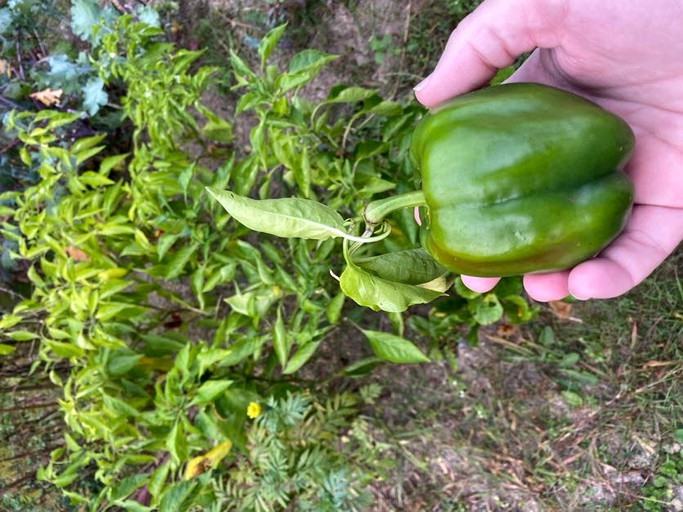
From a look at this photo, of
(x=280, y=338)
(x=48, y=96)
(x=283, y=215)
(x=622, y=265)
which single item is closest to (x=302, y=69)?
(x=283, y=215)

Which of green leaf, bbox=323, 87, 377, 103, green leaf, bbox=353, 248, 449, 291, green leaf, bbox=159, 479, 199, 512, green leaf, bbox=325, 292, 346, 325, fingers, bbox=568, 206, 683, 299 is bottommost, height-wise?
green leaf, bbox=159, 479, 199, 512

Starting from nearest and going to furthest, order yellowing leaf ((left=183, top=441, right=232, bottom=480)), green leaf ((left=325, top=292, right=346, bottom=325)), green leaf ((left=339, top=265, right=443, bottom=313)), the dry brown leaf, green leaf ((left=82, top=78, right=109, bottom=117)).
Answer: green leaf ((left=339, top=265, right=443, bottom=313)), green leaf ((left=325, top=292, right=346, bottom=325)), yellowing leaf ((left=183, top=441, right=232, bottom=480)), the dry brown leaf, green leaf ((left=82, top=78, right=109, bottom=117))

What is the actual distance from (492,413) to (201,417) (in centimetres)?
174

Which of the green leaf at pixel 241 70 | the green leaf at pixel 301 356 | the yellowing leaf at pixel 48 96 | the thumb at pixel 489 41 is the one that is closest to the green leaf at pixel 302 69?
the green leaf at pixel 241 70

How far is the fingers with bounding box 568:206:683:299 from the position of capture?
6.30 feet

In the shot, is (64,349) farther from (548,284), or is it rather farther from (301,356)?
(548,284)

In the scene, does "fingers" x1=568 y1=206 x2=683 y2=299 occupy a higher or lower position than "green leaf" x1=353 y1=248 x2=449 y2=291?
lower

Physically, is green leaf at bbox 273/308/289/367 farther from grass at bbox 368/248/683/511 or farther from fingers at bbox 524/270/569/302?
grass at bbox 368/248/683/511

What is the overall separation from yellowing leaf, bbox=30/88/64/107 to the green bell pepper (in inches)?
110

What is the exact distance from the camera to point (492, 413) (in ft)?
11.3

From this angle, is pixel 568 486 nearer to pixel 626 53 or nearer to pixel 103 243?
pixel 626 53

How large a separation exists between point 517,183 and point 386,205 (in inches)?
15.7

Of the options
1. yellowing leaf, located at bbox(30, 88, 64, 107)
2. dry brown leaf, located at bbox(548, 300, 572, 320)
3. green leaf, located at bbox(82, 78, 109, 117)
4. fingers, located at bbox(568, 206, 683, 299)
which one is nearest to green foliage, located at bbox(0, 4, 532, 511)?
green leaf, located at bbox(82, 78, 109, 117)

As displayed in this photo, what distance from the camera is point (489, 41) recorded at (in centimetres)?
210
